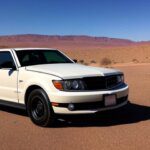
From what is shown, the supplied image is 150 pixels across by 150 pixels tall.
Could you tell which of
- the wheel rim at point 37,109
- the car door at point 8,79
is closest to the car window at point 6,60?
the car door at point 8,79

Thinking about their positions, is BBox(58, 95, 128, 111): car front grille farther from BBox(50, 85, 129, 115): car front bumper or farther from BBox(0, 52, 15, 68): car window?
BBox(0, 52, 15, 68): car window

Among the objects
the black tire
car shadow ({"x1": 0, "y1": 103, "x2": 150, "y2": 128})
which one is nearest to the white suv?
the black tire

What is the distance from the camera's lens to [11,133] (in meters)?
7.17

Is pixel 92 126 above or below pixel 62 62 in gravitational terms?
below

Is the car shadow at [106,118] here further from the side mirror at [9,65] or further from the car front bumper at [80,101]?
the side mirror at [9,65]

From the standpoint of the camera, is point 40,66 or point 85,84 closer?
point 85,84

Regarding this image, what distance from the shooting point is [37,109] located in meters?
7.86

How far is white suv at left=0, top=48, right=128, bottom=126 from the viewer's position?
7.36 meters

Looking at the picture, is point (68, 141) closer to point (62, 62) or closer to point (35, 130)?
point (35, 130)

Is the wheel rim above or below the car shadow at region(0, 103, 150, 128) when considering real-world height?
above

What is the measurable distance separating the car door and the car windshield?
239 millimetres

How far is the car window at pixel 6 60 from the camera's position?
883 centimetres

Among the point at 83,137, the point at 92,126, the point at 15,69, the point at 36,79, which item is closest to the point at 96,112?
the point at 92,126

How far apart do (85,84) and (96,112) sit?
1.86 ft
